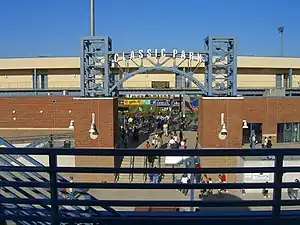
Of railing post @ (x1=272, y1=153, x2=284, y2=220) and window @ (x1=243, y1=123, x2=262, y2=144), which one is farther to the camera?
window @ (x1=243, y1=123, x2=262, y2=144)

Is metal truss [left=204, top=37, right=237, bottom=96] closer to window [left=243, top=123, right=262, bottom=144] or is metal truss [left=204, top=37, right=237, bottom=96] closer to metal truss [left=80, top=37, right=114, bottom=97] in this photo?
metal truss [left=80, top=37, right=114, bottom=97]

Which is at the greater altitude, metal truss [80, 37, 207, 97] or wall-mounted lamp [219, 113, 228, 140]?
metal truss [80, 37, 207, 97]

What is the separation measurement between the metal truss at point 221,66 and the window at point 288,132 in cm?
1142

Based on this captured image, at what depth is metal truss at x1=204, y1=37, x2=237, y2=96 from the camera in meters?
22.8

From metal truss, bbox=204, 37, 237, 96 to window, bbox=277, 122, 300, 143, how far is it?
37.5 ft

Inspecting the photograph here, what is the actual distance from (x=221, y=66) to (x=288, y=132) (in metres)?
13.0

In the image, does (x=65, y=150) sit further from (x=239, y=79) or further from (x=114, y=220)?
(x=239, y=79)

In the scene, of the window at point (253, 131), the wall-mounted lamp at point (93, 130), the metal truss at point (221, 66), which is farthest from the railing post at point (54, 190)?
the window at point (253, 131)

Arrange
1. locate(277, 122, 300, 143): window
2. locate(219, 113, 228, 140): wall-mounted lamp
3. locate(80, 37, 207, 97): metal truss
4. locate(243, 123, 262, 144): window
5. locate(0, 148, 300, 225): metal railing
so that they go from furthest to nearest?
1. locate(277, 122, 300, 143): window
2. locate(243, 123, 262, 144): window
3. locate(80, 37, 207, 97): metal truss
4. locate(219, 113, 228, 140): wall-mounted lamp
5. locate(0, 148, 300, 225): metal railing

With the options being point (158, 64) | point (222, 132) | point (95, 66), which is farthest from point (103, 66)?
point (222, 132)

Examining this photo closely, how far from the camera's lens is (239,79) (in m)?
48.9

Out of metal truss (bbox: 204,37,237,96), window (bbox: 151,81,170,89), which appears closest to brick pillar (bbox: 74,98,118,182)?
metal truss (bbox: 204,37,237,96)

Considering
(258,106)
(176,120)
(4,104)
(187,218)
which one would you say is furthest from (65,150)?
(176,120)

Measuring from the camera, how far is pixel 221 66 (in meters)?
23.3
